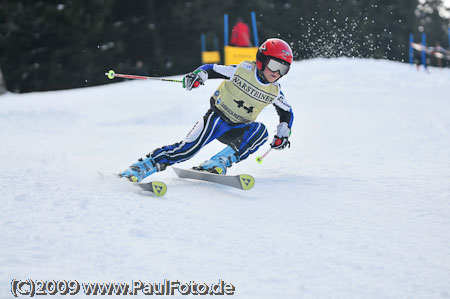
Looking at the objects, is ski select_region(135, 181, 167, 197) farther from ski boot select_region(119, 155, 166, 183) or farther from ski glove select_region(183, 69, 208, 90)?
ski glove select_region(183, 69, 208, 90)

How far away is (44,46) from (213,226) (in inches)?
624

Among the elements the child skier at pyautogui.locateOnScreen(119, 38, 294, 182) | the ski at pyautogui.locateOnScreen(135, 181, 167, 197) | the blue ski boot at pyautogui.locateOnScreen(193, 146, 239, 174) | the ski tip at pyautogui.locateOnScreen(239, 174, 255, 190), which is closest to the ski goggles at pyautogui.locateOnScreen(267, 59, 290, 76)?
the child skier at pyautogui.locateOnScreen(119, 38, 294, 182)

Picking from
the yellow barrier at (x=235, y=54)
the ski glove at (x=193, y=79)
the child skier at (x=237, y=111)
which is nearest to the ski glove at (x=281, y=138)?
the child skier at (x=237, y=111)

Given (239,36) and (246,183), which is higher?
(246,183)

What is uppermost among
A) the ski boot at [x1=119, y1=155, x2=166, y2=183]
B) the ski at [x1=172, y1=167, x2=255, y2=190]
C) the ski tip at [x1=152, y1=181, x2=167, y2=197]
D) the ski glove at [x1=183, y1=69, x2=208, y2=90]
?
the ski glove at [x1=183, y1=69, x2=208, y2=90]

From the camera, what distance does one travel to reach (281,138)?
14.5 feet

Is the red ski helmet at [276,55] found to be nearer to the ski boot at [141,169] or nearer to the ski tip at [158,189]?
the ski boot at [141,169]

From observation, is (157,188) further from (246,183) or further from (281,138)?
(281,138)

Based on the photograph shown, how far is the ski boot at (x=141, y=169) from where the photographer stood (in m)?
3.95

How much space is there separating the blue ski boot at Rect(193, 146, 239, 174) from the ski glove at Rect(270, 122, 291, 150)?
36 centimetres

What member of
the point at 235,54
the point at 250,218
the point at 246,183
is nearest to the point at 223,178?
the point at 246,183

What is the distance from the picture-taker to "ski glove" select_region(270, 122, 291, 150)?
4395mm

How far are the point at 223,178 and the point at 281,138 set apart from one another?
0.67 metres

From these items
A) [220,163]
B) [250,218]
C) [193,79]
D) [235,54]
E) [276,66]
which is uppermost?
[276,66]
